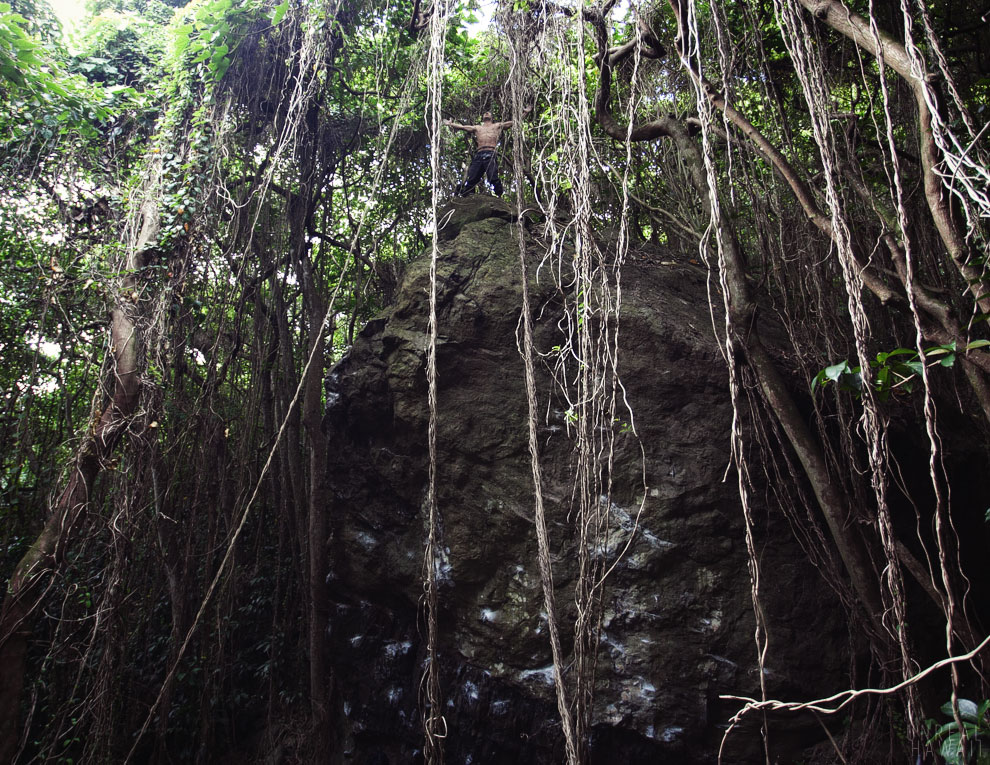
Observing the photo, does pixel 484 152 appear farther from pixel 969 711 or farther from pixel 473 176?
pixel 969 711

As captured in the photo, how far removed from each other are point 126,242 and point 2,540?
2.61m

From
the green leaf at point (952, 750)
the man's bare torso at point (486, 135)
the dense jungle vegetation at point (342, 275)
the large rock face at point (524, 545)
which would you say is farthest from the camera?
the man's bare torso at point (486, 135)

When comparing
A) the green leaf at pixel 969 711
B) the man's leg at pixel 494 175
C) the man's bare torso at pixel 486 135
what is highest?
the man's bare torso at pixel 486 135

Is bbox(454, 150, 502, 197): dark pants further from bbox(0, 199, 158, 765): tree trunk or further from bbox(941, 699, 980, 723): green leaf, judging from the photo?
bbox(941, 699, 980, 723): green leaf

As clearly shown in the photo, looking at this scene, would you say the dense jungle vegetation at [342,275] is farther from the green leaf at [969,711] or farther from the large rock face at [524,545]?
the large rock face at [524,545]

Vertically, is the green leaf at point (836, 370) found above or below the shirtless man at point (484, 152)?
below

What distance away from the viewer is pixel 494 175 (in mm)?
3805

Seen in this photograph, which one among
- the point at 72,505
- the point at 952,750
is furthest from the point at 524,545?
the point at 72,505

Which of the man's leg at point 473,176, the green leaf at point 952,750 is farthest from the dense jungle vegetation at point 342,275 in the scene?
the man's leg at point 473,176

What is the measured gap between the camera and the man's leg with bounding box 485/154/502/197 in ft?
12.2

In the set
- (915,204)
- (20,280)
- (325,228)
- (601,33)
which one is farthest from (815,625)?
(20,280)

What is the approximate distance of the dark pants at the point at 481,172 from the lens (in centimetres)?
371

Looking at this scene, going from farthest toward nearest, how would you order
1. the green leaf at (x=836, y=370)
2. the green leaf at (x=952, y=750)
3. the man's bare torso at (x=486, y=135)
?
1. the man's bare torso at (x=486, y=135)
2. the green leaf at (x=836, y=370)
3. the green leaf at (x=952, y=750)

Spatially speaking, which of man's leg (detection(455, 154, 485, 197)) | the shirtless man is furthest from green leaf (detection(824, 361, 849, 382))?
man's leg (detection(455, 154, 485, 197))
